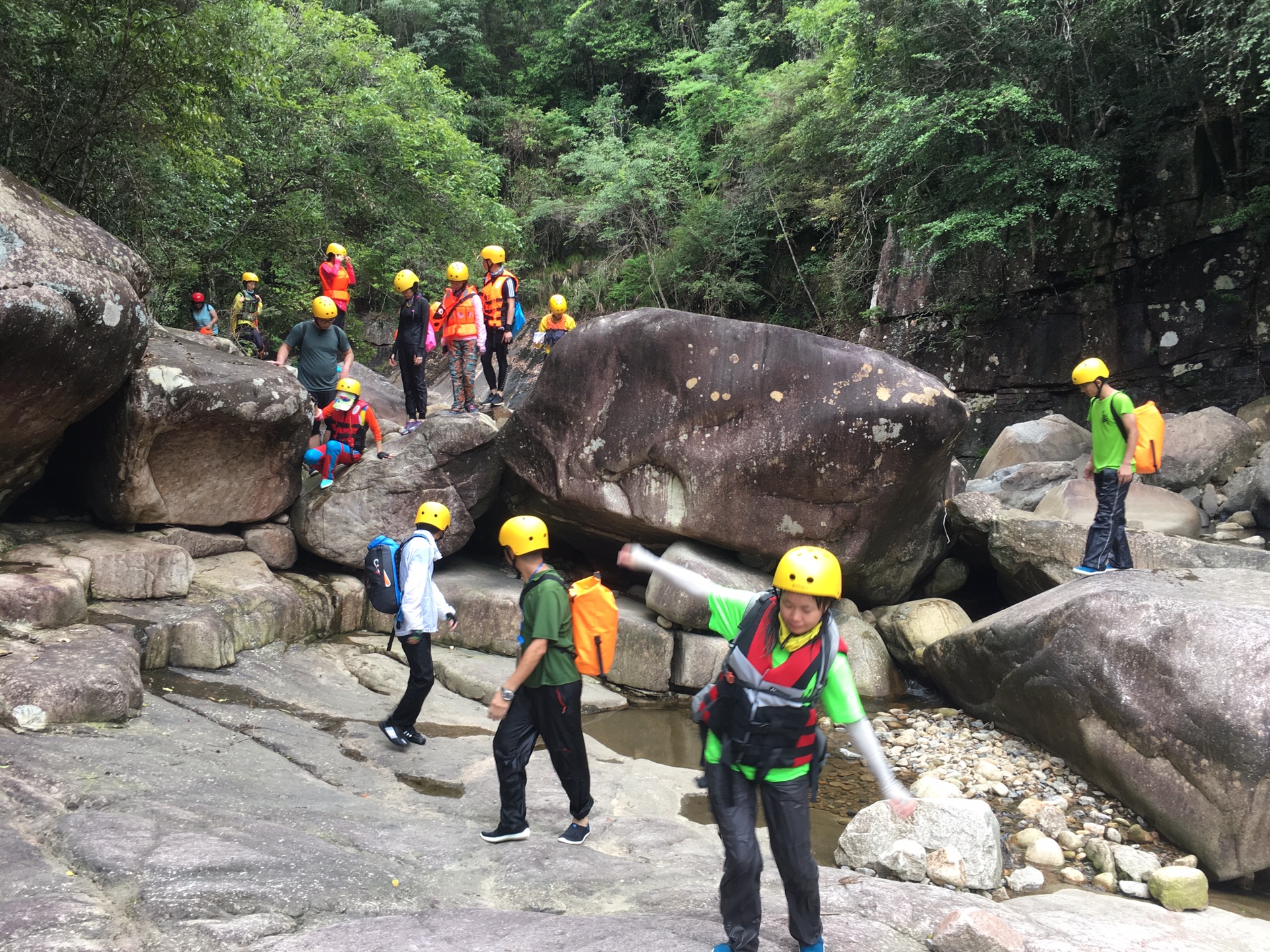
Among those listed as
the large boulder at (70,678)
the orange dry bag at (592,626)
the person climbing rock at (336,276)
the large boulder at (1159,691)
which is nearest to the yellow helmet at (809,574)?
the orange dry bag at (592,626)

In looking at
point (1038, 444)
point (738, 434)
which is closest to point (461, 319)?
point (738, 434)

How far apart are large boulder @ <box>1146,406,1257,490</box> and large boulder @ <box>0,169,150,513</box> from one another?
456 inches

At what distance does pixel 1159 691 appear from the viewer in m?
5.66

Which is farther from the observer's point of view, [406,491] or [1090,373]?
[406,491]

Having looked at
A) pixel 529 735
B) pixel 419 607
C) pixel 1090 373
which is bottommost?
pixel 529 735

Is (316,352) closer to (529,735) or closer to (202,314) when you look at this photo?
(202,314)

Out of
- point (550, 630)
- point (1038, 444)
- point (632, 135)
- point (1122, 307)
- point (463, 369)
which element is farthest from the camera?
point (632, 135)

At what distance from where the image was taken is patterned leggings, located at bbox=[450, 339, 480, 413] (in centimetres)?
962

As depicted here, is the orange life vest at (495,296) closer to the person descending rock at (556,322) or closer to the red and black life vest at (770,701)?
the person descending rock at (556,322)

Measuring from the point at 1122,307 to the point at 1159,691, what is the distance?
10281 millimetres

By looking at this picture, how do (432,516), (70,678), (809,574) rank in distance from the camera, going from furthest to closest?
(432,516), (70,678), (809,574)

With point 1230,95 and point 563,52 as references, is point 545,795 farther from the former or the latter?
point 563,52

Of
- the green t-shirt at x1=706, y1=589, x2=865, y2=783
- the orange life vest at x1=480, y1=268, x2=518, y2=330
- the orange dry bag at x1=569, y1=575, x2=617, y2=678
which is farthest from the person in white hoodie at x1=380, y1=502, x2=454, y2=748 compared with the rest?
the orange life vest at x1=480, y1=268, x2=518, y2=330

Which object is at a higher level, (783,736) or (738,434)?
(738,434)
